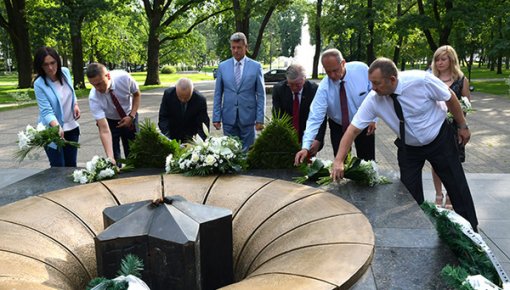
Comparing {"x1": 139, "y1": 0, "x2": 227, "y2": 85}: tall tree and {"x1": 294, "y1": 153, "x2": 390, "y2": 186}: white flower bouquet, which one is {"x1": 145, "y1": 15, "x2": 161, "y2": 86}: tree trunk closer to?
{"x1": 139, "y1": 0, "x2": 227, "y2": 85}: tall tree

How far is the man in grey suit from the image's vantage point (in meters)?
5.78

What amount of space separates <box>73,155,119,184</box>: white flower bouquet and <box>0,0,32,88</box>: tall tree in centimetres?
2299

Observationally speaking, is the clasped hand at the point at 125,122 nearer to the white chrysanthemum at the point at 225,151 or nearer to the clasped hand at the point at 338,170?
the white chrysanthemum at the point at 225,151

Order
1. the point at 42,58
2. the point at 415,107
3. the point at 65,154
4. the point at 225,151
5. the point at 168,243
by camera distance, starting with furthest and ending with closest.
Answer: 1. the point at 65,154
2. the point at 42,58
3. the point at 225,151
4. the point at 415,107
5. the point at 168,243

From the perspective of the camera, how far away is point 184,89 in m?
5.14

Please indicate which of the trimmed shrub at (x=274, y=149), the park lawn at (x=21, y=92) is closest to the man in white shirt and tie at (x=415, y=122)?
the trimmed shrub at (x=274, y=149)

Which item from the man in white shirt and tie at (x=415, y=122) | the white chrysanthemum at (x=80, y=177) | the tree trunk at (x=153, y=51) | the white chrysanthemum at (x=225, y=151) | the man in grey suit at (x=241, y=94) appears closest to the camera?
the man in white shirt and tie at (x=415, y=122)

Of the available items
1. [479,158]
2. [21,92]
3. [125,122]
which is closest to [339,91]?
[125,122]

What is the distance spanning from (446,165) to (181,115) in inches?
117

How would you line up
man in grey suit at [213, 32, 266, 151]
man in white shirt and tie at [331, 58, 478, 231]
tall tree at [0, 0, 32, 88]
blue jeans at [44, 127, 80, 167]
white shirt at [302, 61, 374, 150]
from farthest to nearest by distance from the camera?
tall tree at [0, 0, 32, 88], man in grey suit at [213, 32, 266, 151], blue jeans at [44, 127, 80, 167], white shirt at [302, 61, 374, 150], man in white shirt and tie at [331, 58, 478, 231]

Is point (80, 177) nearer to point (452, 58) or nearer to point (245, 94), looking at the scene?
point (245, 94)

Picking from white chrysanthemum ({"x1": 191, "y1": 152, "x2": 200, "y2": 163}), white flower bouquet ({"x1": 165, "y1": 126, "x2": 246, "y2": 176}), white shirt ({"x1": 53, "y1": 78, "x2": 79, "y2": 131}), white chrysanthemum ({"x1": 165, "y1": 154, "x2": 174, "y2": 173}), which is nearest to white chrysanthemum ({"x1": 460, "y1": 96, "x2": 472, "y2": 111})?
white flower bouquet ({"x1": 165, "y1": 126, "x2": 246, "y2": 176})

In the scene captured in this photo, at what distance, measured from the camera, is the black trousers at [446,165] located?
12.7ft

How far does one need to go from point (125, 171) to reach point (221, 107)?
191cm
